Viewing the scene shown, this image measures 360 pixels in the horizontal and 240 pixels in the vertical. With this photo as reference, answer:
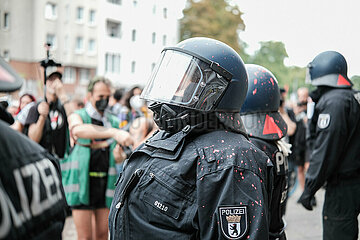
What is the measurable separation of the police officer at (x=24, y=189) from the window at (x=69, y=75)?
31353 millimetres

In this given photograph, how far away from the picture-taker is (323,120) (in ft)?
11.6

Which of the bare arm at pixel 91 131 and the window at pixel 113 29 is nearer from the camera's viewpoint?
the bare arm at pixel 91 131

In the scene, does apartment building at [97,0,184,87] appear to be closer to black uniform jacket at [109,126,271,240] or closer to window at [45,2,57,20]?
window at [45,2,57,20]

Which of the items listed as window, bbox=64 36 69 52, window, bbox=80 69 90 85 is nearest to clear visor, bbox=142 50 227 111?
window, bbox=64 36 69 52

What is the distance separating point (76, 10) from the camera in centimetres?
3031

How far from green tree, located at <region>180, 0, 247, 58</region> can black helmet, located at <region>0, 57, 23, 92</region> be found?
102 feet

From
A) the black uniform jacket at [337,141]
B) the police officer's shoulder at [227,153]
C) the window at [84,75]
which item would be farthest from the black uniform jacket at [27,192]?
the window at [84,75]

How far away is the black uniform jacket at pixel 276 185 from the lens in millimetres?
2475

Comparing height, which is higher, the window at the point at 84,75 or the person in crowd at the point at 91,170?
the person in crowd at the point at 91,170

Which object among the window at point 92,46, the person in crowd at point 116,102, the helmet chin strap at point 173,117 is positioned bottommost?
the person in crowd at point 116,102

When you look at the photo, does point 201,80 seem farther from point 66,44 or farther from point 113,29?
point 113,29

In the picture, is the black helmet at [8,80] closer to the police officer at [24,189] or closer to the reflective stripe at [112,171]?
the police officer at [24,189]

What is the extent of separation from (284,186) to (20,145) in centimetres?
190

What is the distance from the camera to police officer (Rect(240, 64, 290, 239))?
2518mm
